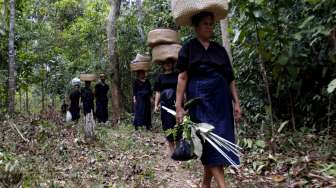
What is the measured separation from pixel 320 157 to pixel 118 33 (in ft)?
37.5

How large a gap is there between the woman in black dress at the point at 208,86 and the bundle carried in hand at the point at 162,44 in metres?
3.71

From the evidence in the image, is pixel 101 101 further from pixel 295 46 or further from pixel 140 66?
pixel 295 46

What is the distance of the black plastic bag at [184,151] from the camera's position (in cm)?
407

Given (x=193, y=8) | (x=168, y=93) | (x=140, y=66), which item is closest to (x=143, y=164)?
(x=168, y=93)

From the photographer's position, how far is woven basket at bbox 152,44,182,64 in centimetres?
793

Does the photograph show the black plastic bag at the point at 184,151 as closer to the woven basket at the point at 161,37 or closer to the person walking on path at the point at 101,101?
the woven basket at the point at 161,37

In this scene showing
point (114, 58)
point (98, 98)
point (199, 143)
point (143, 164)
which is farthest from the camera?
point (98, 98)

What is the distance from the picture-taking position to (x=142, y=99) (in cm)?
1084

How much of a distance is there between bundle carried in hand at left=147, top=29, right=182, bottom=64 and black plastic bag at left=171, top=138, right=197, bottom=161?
13.0 ft

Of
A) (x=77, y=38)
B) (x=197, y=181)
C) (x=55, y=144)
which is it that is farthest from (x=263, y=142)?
(x=77, y=38)

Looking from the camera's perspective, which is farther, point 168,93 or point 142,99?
point 142,99

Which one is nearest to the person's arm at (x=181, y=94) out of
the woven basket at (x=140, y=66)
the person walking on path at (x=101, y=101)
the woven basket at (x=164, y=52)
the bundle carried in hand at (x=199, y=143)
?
the bundle carried in hand at (x=199, y=143)

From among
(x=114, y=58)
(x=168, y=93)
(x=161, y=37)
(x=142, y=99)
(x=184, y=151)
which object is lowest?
(x=184, y=151)

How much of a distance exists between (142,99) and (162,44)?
2242 mm
